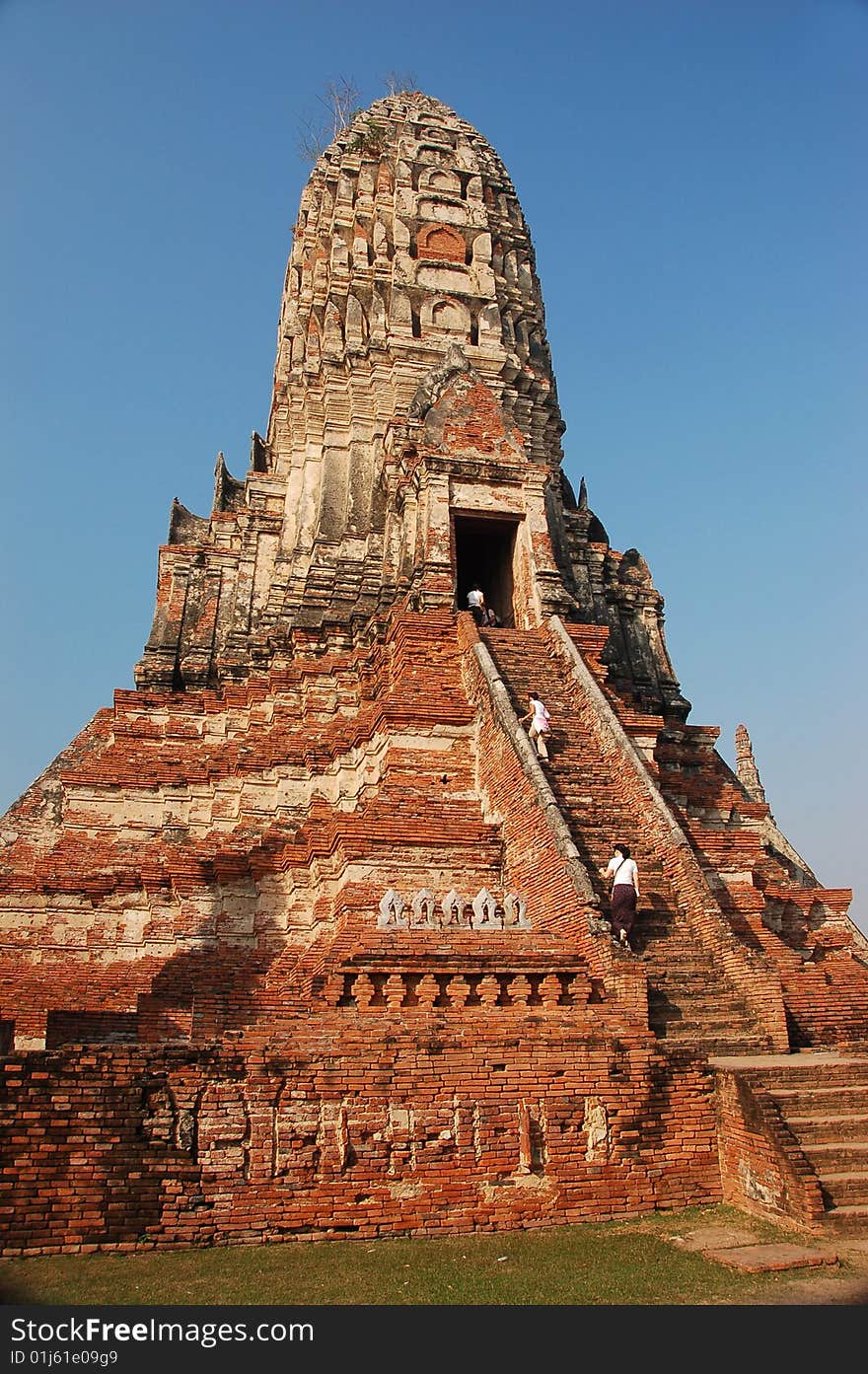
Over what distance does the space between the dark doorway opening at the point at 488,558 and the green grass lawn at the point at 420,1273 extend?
1197cm

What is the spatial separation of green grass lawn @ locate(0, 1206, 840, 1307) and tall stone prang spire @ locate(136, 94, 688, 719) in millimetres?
11046

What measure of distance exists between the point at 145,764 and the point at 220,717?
181cm

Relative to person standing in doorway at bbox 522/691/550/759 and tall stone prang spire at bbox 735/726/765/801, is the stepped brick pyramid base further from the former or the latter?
tall stone prang spire at bbox 735/726/765/801

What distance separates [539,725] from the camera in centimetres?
1318

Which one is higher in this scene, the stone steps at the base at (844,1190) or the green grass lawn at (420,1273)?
the stone steps at the base at (844,1190)

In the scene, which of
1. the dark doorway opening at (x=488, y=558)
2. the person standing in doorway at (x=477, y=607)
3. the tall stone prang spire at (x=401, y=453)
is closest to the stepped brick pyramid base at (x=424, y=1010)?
the person standing in doorway at (x=477, y=607)

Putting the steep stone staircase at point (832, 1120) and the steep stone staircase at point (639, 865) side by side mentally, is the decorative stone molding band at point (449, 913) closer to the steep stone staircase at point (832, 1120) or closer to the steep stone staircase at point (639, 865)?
the steep stone staircase at point (639, 865)

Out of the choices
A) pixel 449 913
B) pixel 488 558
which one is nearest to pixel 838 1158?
pixel 449 913

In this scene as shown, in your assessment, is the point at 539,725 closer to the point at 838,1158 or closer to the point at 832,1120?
the point at 832,1120

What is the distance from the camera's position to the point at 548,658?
15.6 metres

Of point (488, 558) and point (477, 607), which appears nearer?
point (477, 607)

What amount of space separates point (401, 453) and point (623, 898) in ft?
37.5

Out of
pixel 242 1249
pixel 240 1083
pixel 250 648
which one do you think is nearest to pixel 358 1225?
pixel 242 1249

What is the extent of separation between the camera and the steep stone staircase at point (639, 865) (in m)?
9.38
